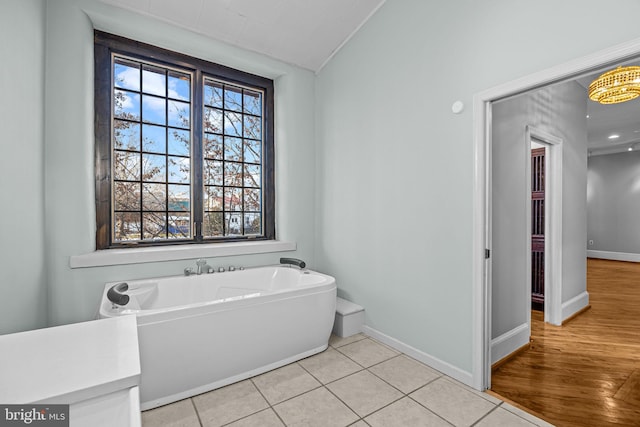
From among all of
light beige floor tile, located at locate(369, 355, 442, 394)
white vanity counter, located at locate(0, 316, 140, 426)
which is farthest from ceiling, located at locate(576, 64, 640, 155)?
white vanity counter, located at locate(0, 316, 140, 426)

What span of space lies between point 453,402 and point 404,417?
1.20 feet

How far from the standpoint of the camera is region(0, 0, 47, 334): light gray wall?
1573 mm

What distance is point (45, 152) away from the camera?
2172mm

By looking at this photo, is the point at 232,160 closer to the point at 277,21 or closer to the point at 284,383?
the point at 277,21

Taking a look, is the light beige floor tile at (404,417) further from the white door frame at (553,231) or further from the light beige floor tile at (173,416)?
the white door frame at (553,231)

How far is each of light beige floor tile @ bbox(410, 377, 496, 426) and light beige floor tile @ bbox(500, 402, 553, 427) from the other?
83 millimetres

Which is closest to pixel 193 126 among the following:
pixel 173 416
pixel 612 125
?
pixel 173 416

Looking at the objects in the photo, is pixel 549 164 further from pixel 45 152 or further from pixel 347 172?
pixel 45 152

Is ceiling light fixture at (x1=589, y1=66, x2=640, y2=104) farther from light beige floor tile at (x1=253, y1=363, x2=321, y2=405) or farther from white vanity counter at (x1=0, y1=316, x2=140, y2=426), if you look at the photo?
white vanity counter at (x1=0, y1=316, x2=140, y2=426)

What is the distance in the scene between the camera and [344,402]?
185 centimetres

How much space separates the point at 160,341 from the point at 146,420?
0.44 meters

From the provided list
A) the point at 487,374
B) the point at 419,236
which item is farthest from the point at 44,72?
the point at 487,374

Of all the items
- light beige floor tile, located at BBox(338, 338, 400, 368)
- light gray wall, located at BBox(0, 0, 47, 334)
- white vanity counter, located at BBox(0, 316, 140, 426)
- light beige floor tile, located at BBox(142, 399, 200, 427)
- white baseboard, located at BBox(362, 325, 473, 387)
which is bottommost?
light beige floor tile, located at BBox(142, 399, 200, 427)

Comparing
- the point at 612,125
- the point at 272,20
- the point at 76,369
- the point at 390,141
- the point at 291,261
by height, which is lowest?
the point at 291,261
